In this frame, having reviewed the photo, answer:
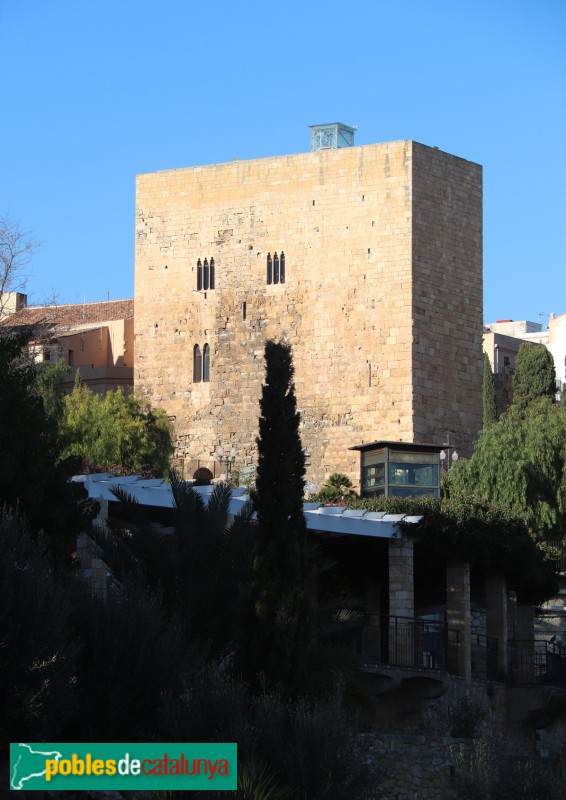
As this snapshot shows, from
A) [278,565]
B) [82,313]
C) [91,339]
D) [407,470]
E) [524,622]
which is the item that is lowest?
[524,622]

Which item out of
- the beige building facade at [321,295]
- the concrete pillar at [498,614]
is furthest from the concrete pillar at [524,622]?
the beige building facade at [321,295]

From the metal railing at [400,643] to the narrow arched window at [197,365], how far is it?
74.9ft

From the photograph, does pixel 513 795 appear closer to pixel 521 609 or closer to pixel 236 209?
pixel 521 609

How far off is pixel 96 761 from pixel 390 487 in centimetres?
1574

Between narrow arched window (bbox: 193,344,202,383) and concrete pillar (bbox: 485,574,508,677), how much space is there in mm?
20708

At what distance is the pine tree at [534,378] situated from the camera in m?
57.9

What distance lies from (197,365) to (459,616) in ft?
75.2

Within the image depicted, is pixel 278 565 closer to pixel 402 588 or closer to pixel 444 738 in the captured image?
pixel 444 738

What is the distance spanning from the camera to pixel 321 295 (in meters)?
44.3

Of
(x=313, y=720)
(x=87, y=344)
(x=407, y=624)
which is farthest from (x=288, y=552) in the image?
(x=87, y=344)

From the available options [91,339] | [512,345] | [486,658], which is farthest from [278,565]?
[512,345]

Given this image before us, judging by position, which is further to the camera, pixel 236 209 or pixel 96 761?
pixel 236 209

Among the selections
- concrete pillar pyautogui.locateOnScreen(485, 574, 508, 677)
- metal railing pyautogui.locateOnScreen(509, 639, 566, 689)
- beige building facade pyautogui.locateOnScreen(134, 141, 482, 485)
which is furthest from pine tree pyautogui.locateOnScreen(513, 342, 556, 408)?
concrete pillar pyautogui.locateOnScreen(485, 574, 508, 677)

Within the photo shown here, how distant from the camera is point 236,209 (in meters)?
45.7
